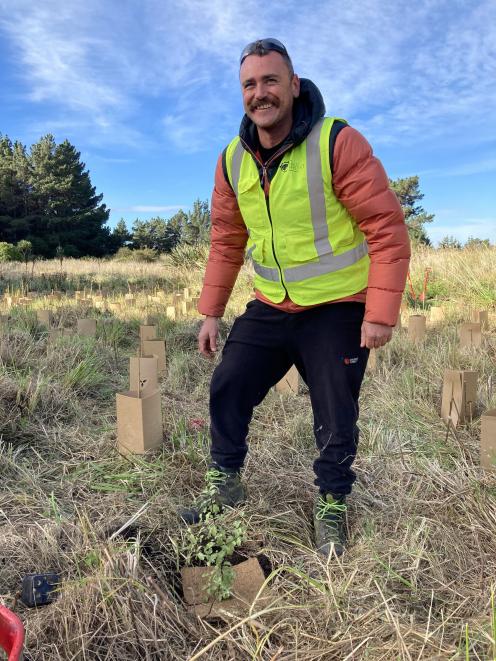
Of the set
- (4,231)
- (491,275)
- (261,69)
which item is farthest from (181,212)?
(261,69)

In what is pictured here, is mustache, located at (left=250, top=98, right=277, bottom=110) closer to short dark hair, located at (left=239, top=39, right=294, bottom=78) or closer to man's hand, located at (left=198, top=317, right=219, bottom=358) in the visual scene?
short dark hair, located at (left=239, top=39, right=294, bottom=78)

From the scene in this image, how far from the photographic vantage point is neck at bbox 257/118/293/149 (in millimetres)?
2170

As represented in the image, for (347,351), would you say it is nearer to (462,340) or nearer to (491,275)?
(462,340)

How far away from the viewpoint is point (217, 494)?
7.36 ft

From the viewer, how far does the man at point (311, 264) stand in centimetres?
202

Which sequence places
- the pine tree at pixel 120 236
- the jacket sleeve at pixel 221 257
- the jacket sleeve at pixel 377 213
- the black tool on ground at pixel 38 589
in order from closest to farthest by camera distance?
the black tool on ground at pixel 38 589 → the jacket sleeve at pixel 377 213 → the jacket sleeve at pixel 221 257 → the pine tree at pixel 120 236

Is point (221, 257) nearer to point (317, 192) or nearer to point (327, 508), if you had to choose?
point (317, 192)

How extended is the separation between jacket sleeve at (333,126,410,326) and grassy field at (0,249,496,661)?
2.74ft

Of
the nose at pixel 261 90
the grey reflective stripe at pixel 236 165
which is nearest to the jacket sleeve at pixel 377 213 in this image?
the nose at pixel 261 90

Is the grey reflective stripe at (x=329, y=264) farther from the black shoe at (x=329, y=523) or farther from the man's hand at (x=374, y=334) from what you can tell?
the black shoe at (x=329, y=523)

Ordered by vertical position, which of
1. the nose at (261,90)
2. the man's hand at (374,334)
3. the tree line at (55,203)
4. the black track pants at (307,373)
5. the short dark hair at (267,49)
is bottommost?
the black track pants at (307,373)

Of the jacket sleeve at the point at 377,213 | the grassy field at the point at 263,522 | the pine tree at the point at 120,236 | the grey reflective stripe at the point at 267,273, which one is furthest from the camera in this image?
the pine tree at the point at 120,236

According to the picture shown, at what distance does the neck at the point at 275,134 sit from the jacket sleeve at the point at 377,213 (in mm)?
252

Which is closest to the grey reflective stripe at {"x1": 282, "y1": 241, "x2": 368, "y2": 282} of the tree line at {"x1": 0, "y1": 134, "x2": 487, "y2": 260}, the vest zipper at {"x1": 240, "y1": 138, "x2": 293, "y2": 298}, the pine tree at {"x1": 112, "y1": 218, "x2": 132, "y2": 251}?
the vest zipper at {"x1": 240, "y1": 138, "x2": 293, "y2": 298}
